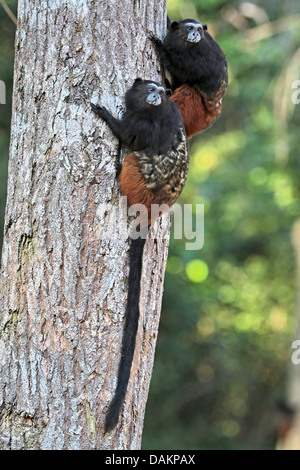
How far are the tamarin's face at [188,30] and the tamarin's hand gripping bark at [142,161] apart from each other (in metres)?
0.72

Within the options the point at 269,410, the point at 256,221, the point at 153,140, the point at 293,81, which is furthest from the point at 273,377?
the point at 153,140

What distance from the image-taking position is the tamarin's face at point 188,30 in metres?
4.41

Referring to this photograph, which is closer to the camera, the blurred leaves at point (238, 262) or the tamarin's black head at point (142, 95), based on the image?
the tamarin's black head at point (142, 95)

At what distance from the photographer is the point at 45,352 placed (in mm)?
3328

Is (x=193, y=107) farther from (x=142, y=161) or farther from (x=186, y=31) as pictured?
(x=142, y=161)

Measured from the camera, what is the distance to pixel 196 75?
15.1ft

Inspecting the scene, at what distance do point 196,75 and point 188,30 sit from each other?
33 centimetres
